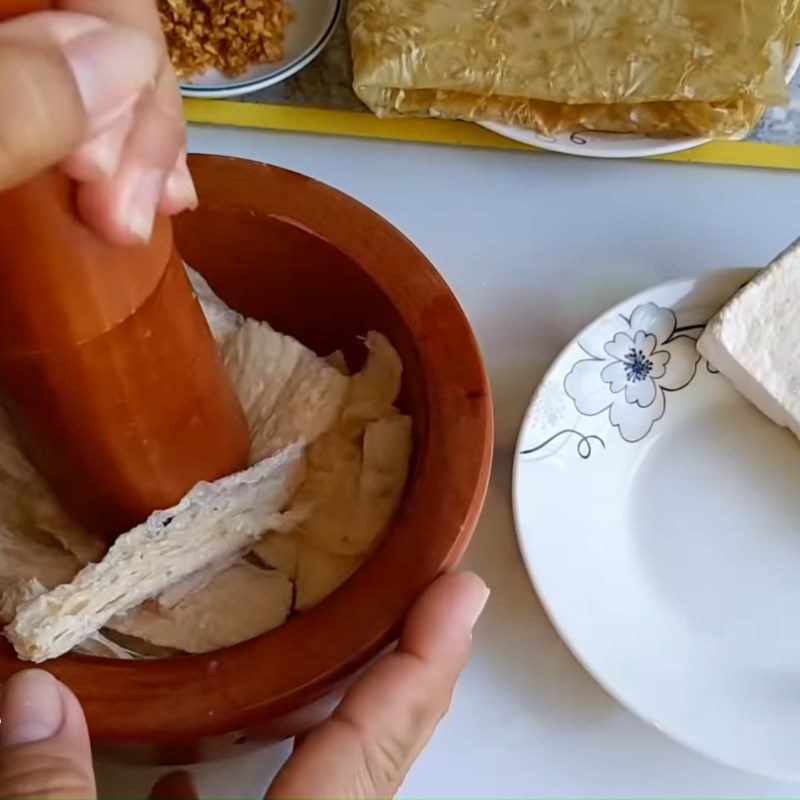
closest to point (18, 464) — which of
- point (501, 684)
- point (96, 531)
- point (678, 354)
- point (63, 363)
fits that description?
point (96, 531)

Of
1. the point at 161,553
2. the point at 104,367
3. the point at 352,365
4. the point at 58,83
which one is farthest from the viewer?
the point at 352,365

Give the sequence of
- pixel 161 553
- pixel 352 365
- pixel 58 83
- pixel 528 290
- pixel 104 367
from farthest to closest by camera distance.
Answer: pixel 528 290 → pixel 352 365 → pixel 161 553 → pixel 104 367 → pixel 58 83

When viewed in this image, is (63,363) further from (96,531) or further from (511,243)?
(511,243)

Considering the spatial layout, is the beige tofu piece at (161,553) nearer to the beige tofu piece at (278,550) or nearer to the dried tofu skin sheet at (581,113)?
the beige tofu piece at (278,550)

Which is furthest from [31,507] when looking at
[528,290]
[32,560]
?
[528,290]

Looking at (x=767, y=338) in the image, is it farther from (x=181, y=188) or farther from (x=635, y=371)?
(x=181, y=188)

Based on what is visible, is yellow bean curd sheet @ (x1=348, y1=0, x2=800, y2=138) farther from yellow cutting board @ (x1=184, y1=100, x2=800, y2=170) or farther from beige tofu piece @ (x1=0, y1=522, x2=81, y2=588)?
beige tofu piece @ (x1=0, y1=522, x2=81, y2=588)
